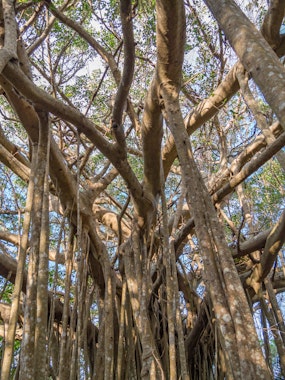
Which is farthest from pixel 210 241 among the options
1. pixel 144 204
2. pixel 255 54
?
pixel 144 204

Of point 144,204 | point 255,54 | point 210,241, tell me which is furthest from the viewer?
point 144,204

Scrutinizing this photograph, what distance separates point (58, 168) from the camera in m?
2.90

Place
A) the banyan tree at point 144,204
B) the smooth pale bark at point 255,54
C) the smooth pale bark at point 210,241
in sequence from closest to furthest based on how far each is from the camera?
the smooth pale bark at point 255,54 < the smooth pale bark at point 210,241 < the banyan tree at point 144,204

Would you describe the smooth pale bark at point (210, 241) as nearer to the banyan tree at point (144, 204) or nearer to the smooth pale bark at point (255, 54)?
the banyan tree at point (144, 204)

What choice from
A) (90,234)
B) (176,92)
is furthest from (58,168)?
(176,92)

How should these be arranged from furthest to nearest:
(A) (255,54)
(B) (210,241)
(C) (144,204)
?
1. (C) (144,204)
2. (B) (210,241)
3. (A) (255,54)

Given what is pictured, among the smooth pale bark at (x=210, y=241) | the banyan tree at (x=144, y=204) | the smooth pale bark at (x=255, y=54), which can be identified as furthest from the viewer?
the banyan tree at (x=144, y=204)

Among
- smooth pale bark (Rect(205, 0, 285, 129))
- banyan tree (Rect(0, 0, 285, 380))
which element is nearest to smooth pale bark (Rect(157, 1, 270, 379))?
banyan tree (Rect(0, 0, 285, 380))

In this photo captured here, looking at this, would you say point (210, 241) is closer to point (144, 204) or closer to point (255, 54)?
point (255, 54)

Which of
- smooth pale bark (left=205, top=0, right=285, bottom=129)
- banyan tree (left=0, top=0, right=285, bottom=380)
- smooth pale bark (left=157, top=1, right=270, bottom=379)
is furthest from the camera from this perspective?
banyan tree (left=0, top=0, right=285, bottom=380)

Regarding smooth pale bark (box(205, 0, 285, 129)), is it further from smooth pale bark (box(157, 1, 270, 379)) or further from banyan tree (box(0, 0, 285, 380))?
smooth pale bark (box(157, 1, 270, 379))

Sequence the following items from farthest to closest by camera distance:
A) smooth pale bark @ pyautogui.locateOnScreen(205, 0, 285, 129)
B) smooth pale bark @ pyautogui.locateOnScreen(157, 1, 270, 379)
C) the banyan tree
→ the banyan tree, smooth pale bark @ pyautogui.locateOnScreen(157, 1, 270, 379), smooth pale bark @ pyautogui.locateOnScreen(205, 0, 285, 129)

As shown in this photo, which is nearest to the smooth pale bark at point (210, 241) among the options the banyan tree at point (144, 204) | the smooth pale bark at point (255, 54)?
the banyan tree at point (144, 204)

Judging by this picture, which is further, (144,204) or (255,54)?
(144,204)
